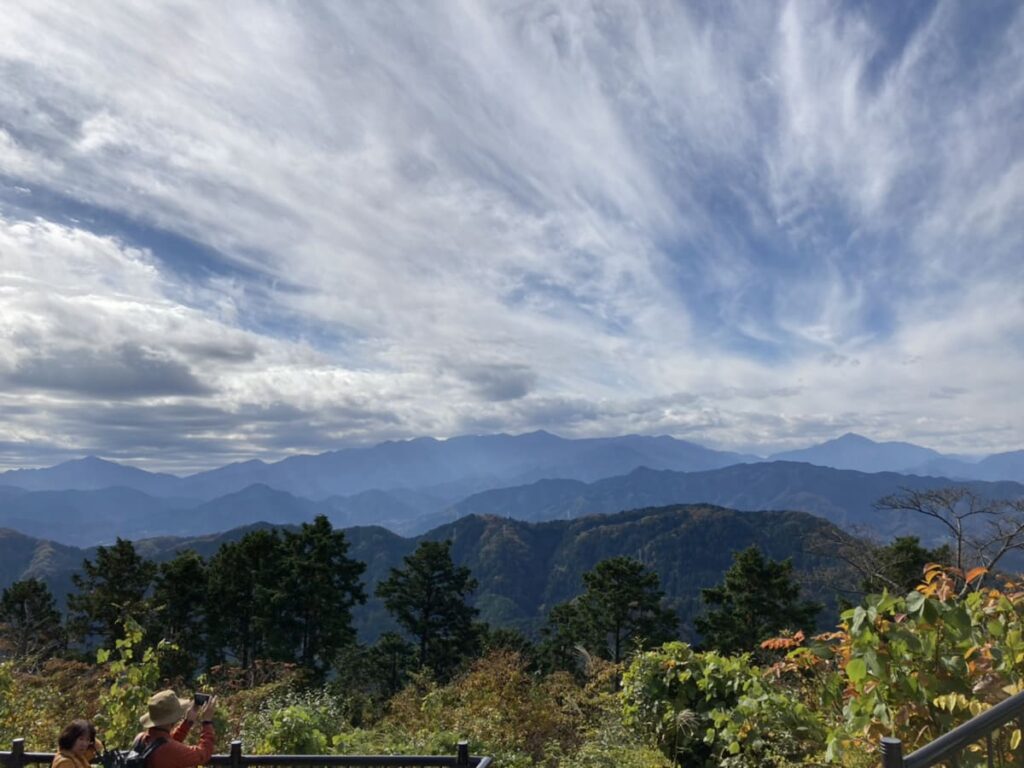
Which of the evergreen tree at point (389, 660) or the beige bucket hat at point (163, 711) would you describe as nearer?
the beige bucket hat at point (163, 711)

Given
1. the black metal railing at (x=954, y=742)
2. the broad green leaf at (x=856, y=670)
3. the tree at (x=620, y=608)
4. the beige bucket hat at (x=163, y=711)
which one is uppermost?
the black metal railing at (x=954, y=742)

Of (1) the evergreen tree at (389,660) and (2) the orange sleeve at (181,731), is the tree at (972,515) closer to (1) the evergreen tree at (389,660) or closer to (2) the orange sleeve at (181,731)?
(2) the orange sleeve at (181,731)

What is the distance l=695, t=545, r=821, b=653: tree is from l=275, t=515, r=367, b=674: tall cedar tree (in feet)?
67.6

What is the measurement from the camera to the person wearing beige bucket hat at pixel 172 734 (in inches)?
166

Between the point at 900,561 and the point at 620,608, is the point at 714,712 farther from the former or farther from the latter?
the point at 620,608

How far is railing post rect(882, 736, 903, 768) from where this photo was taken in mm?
1910

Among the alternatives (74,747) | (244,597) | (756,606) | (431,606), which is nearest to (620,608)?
(756,606)

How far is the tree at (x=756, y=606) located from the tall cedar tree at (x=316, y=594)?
20.6 meters

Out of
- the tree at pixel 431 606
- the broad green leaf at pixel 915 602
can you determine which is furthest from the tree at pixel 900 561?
the broad green leaf at pixel 915 602

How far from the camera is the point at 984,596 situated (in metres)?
3.97

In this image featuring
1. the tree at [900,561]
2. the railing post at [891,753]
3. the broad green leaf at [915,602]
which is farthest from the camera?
the tree at [900,561]

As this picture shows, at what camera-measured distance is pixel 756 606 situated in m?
32.9

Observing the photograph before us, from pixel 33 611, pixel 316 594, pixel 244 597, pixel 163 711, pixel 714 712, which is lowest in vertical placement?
pixel 33 611

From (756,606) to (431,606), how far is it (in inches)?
806
